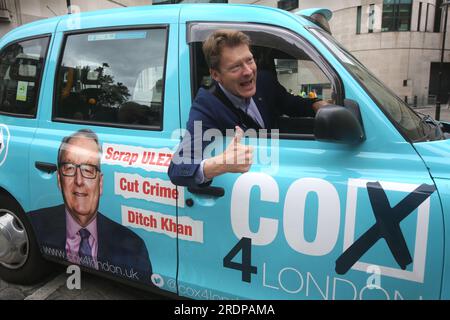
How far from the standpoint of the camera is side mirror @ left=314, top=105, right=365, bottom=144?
1.68m

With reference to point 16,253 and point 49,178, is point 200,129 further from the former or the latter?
point 16,253

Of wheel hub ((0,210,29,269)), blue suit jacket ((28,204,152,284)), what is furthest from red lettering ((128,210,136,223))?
wheel hub ((0,210,29,269))

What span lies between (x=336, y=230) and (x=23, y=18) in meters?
22.6

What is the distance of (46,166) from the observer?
2566 mm

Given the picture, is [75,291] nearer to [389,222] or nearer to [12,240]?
[12,240]

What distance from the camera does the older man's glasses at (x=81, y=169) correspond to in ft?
7.80

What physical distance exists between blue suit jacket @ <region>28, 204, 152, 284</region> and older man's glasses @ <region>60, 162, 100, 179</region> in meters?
0.25

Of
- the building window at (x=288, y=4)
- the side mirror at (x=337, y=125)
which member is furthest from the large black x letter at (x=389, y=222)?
the building window at (x=288, y=4)

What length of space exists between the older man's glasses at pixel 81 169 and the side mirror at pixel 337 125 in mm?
1421

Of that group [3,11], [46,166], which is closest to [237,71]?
[46,166]

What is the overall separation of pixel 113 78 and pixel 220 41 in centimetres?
82

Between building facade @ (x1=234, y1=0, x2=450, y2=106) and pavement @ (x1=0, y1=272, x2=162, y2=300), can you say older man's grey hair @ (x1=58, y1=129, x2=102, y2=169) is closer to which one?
pavement @ (x1=0, y1=272, x2=162, y2=300)

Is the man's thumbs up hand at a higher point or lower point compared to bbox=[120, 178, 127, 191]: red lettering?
higher

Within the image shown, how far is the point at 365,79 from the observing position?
1983 millimetres
